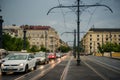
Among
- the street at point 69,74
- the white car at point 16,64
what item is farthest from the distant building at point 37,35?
the white car at point 16,64

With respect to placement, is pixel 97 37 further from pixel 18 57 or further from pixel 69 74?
pixel 69 74

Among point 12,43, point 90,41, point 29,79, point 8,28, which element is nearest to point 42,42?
point 8,28

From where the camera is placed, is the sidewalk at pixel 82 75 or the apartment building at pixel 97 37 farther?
the apartment building at pixel 97 37

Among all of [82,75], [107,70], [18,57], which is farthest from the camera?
[107,70]

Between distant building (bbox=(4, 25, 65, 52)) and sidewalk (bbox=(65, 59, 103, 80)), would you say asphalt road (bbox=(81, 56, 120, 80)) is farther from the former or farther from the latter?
distant building (bbox=(4, 25, 65, 52))

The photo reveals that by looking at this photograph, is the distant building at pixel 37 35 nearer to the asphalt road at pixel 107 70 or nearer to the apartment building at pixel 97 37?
the apartment building at pixel 97 37

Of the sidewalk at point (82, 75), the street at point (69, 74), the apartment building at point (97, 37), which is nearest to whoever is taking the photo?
the sidewalk at point (82, 75)

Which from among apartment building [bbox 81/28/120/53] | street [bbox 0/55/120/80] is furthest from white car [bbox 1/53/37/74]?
apartment building [bbox 81/28/120/53]

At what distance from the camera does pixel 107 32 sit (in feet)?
616

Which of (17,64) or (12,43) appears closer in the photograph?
(17,64)

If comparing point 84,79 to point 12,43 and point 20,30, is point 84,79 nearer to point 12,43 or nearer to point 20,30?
point 12,43

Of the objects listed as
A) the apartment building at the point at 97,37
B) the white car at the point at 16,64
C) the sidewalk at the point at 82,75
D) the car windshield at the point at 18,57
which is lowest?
the sidewalk at the point at 82,75

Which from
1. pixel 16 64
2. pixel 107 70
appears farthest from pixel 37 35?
pixel 16 64

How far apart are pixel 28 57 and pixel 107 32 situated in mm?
169127
